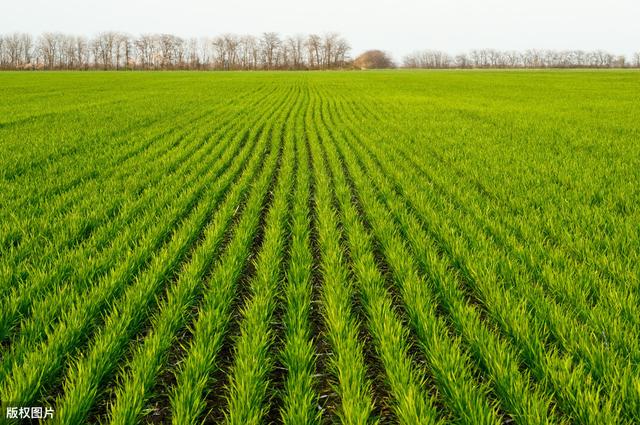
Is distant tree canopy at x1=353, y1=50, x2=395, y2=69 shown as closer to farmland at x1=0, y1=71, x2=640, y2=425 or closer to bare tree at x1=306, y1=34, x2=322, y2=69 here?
bare tree at x1=306, y1=34, x2=322, y2=69

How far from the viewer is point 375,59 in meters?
186

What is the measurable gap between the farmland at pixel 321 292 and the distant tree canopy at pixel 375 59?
6930 inches

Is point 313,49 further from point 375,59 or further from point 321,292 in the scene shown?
point 321,292

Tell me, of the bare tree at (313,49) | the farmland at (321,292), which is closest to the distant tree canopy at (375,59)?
the bare tree at (313,49)

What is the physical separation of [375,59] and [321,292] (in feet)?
648

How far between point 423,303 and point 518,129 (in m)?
14.0

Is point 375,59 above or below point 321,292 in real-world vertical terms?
above

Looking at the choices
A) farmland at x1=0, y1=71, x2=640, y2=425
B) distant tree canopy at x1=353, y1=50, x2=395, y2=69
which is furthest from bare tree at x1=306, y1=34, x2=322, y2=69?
farmland at x1=0, y1=71, x2=640, y2=425

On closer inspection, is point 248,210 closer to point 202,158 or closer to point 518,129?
point 202,158

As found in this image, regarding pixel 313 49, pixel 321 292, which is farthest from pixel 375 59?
pixel 321 292

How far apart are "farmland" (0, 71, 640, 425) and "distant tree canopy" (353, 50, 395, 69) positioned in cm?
17601

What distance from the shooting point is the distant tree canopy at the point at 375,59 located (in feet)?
574

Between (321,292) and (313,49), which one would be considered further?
(313,49)

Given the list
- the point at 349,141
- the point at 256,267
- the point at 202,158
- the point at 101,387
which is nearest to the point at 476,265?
the point at 256,267
